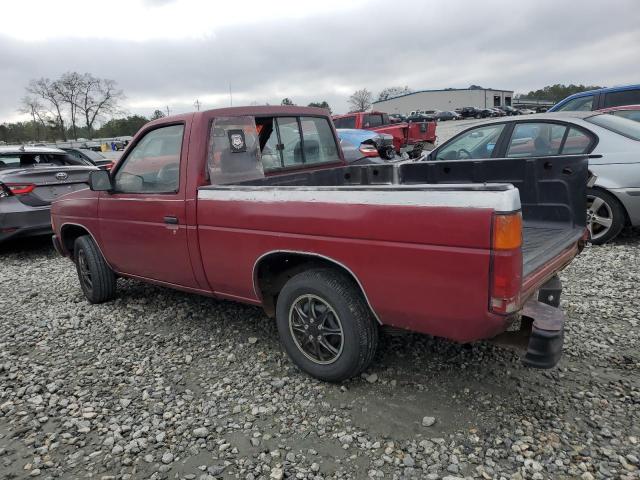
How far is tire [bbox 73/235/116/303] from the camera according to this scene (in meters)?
4.76

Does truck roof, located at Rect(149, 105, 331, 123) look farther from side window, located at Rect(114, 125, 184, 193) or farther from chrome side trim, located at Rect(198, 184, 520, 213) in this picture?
chrome side trim, located at Rect(198, 184, 520, 213)

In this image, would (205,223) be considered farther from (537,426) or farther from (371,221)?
(537,426)

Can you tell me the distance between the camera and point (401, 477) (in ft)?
7.54

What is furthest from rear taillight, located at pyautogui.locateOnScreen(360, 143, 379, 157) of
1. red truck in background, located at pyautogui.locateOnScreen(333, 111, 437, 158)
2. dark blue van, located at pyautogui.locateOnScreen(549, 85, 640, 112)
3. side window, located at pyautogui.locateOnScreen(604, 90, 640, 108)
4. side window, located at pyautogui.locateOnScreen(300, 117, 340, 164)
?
side window, located at pyautogui.locateOnScreen(300, 117, 340, 164)

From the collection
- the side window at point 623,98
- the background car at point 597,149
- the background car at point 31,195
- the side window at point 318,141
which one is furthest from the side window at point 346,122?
the side window at point 318,141

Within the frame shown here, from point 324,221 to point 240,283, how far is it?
932 mm

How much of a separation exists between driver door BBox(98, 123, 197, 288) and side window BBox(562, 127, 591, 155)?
4380 mm

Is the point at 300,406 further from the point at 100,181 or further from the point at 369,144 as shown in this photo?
the point at 369,144

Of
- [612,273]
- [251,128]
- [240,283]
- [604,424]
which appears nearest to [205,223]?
[240,283]

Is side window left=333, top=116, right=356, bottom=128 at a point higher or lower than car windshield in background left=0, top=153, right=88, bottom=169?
higher

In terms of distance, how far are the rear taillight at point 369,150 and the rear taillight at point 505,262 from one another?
8.42 m

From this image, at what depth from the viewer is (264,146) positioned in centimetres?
401

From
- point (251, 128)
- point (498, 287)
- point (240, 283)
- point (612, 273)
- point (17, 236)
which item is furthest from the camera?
point (17, 236)

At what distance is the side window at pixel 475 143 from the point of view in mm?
6023
